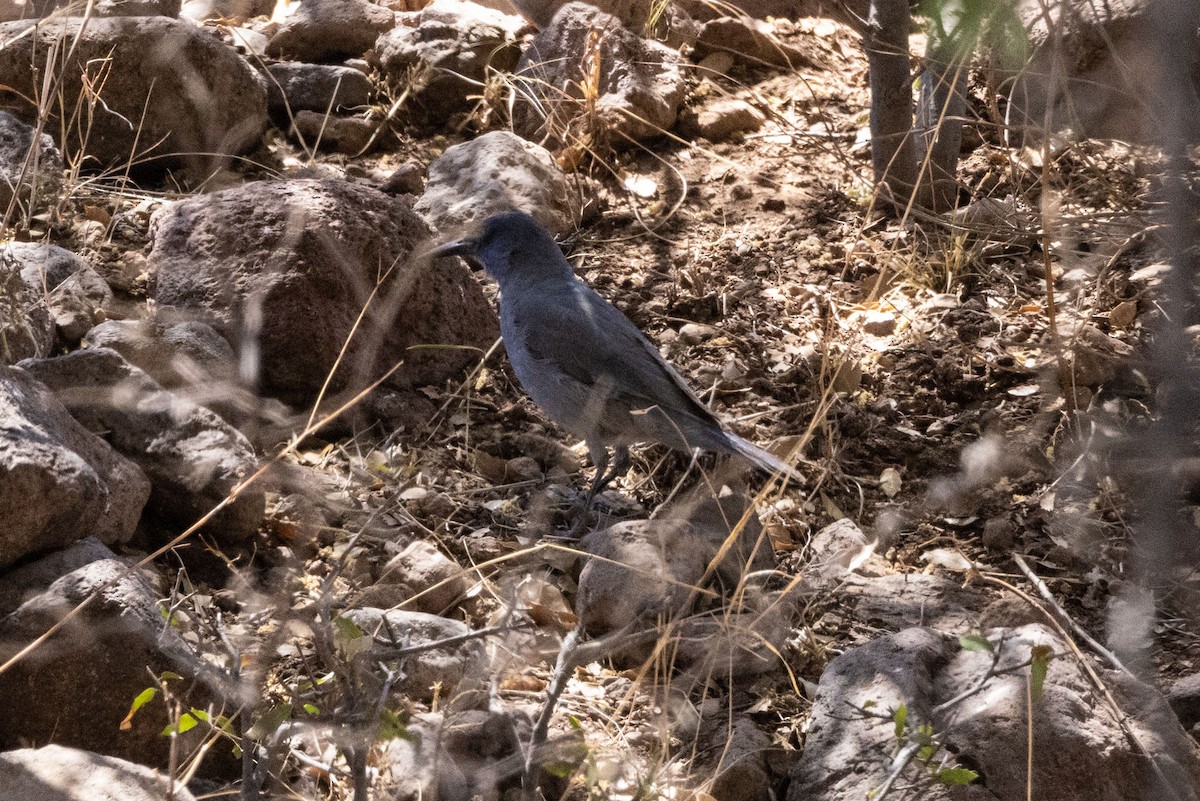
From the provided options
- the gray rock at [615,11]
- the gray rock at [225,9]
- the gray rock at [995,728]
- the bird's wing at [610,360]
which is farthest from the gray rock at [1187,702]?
the gray rock at [225,9]

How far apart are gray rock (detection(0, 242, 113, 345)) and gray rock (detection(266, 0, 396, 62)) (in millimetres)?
2366

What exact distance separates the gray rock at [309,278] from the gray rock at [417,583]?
40.2 inches

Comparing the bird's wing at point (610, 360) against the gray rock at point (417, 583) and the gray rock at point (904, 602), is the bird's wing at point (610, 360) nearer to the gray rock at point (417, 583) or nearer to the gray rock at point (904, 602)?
the gray rock at point (904, 602)

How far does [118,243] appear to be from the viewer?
482cm

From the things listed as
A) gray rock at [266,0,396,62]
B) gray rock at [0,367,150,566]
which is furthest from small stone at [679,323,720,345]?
gray rock at [266,0,396,62]

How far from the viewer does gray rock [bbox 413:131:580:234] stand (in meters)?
5.08

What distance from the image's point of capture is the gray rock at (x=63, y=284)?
3.96 metres

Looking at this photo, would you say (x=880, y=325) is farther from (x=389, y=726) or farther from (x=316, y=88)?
(x=389, y=726)

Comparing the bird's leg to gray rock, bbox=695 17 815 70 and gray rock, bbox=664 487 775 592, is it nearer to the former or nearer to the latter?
→ gray rock, bbox=664 487 775 592

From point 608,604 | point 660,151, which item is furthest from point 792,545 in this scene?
point 660,151

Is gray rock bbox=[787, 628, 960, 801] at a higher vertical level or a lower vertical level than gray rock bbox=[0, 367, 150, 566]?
lower

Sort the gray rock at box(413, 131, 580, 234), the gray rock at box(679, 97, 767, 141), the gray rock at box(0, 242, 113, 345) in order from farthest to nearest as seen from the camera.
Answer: the gray rock at box(679, 97, 767, 141)
the gray rock at box(413, 131, 580, 234)
the gray rock at box(0, 242, 113, 345)

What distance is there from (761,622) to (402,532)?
122cm

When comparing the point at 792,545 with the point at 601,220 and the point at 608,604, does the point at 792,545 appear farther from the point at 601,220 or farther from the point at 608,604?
the point at 601,220
